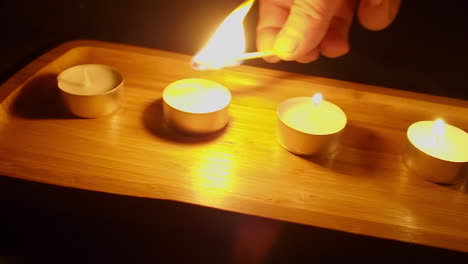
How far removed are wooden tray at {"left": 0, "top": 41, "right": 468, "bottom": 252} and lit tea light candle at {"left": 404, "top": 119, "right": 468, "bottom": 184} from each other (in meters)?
0.02

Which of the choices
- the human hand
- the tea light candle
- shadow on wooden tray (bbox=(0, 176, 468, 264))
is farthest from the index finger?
shadow on wooden tray (bbox=(0, 176, 468, 264))

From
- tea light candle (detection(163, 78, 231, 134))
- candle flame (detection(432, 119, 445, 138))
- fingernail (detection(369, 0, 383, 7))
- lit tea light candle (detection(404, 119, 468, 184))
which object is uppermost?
fingernail (detection(369, 0, 383, 7))

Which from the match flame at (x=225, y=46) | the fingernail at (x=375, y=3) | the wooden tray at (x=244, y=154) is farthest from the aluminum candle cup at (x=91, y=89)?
the fingernail at (x=375, y=3)

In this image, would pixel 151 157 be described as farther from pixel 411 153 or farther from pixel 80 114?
pixel 411 153

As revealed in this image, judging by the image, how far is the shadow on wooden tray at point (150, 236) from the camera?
2.01 feet

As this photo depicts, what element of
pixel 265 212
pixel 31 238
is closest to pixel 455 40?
pixel 265 212

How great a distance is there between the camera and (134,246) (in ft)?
2.52

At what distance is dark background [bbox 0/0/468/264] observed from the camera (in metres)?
0.62

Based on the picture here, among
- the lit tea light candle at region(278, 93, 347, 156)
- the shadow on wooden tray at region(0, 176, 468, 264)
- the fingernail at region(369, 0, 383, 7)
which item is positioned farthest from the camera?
the fingernail at region(369, 0, 383, 7)

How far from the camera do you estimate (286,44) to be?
0.76 m

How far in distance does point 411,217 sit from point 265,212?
0.70ft

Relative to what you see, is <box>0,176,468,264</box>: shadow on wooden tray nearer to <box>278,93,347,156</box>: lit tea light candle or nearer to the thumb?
<box>278,93,347,156</box>: lit tea light candle

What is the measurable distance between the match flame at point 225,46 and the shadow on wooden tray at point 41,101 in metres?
0.25

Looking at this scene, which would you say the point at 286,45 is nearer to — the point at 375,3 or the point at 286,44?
the point at 286,44
